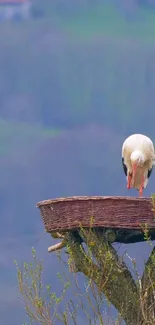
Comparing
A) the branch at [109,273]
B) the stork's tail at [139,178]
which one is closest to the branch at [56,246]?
the branch at [109,273]

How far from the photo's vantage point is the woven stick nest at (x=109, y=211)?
21.5 feet

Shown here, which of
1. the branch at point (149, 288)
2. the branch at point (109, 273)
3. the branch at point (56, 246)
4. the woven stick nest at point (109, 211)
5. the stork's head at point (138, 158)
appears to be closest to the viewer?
the woven stick nest at point (109, 211)

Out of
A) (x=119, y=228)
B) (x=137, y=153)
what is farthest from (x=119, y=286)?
(x=137, y=153)

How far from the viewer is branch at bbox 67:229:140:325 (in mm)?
6770

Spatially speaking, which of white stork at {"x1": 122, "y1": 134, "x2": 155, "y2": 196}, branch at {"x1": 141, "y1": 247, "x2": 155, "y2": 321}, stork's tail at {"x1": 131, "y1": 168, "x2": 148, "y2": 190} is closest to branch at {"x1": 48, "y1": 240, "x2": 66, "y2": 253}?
branch at {"x1": 141, "y1": 247, "x2": 155, "y2": 321}

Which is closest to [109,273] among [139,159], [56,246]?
[56,246]

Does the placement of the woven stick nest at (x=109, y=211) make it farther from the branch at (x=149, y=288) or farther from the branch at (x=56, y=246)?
the branch at (x=56, y=246)

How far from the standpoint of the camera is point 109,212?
6590mm

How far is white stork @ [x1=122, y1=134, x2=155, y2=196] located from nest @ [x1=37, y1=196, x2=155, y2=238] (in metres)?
2.65

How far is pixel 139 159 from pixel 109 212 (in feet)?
9.13

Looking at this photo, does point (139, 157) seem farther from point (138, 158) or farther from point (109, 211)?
point (109, 211)

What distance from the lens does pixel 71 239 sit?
7164mm

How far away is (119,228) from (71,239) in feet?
2.05

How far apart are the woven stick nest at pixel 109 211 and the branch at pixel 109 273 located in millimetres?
130
